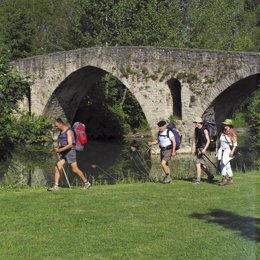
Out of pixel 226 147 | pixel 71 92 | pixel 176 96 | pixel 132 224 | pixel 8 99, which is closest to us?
pixel 132 224

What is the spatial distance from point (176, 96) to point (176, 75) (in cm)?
113

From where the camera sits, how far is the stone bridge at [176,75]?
19641mm

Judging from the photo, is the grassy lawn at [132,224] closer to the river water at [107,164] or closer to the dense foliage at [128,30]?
the river water at [107,164]

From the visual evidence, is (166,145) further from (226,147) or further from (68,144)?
(68,144)

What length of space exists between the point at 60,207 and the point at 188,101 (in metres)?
13.5

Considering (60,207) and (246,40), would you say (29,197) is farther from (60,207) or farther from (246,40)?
(246,40)

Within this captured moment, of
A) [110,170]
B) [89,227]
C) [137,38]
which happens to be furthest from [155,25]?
[89,227]

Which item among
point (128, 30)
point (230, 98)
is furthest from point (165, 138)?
point (128, 30)

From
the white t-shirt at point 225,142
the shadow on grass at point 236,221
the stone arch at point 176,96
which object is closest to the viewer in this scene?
the shadow on grass at point 236,221

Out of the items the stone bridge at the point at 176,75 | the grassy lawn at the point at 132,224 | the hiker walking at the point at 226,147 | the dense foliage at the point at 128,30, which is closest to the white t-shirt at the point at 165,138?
the hiker walking at the point at 226,147

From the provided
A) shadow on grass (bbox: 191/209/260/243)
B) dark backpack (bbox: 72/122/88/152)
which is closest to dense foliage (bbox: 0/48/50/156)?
dark backpack (bbox: 72/122/88/152)

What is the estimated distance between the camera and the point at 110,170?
16500 mm

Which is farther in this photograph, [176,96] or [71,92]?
[71,92]

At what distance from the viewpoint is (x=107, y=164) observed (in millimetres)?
18141
